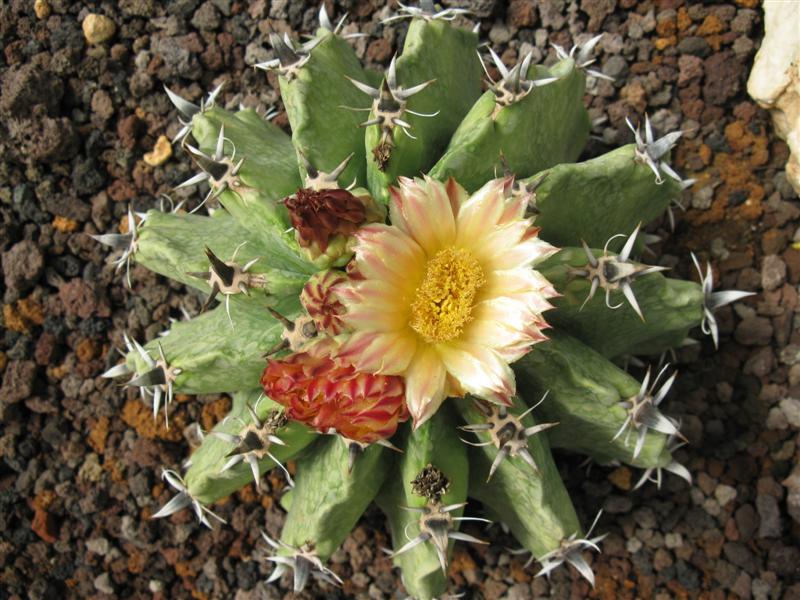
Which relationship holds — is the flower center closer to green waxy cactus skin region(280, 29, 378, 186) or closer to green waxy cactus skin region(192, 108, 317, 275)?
green waxy cactus skin region(192, 108, 317, 275)

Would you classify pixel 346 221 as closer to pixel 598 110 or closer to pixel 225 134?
pixel 225 134

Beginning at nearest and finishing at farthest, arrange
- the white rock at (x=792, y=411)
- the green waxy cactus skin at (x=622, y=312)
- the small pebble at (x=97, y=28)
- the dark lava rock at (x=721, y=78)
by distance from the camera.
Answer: the green waxy cactus skin at (x=622, y=312) → the white rock at (x=792, y=411) → the dark lava rock at (x=721, y=78) → the small pebble at (x=97, y=28)

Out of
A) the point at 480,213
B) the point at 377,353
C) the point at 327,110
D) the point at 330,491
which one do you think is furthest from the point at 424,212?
the point at 330,491

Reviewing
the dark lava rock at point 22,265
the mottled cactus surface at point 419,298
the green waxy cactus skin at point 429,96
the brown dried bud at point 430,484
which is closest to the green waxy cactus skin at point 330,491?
the mottled cactus surface at point 419,298

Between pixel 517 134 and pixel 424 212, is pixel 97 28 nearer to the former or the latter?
pixel 517 134

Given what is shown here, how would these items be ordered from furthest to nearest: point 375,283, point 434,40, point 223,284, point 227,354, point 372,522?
point 372,522, point 434,40, point 227,354, point 223,284, point 375,283

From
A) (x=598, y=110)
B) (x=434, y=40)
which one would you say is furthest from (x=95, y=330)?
(x=598, y=110)

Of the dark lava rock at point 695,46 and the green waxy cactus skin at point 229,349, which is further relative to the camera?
the dark lava rock at point 695,46

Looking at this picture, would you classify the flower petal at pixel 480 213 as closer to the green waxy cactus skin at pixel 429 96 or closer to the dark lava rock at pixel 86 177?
the green waxy cactus skin at pixel 429 96
